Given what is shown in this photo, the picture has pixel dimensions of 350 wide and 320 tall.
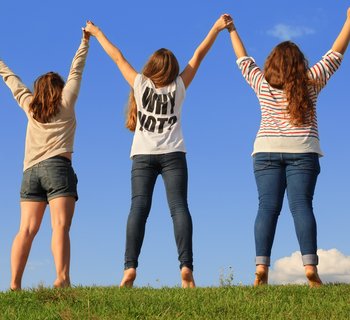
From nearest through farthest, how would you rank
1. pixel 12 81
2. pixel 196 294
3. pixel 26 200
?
pixel 196 294, pixel 26 200, pixel 12 81

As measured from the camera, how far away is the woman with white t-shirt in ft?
33.0

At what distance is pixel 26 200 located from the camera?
35.3 ft

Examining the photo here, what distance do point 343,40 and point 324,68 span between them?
624 millimetres

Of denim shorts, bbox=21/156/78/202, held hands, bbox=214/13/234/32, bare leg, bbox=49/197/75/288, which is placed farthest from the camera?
held hands, bbox=214/13/234/32

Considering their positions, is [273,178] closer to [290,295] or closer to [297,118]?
[297,118]

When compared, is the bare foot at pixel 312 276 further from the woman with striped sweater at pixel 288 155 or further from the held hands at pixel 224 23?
the held hands at pixel 224 23

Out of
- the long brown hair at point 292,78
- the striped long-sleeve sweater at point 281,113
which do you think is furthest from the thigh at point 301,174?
the long brown hair at point 292,78

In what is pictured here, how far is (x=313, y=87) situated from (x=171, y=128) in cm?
213

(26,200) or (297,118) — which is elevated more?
(297,118)

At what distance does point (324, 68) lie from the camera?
1044cm

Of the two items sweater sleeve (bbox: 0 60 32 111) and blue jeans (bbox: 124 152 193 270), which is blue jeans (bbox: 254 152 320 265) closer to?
blue jeans (bbox: 124 152 193 270)

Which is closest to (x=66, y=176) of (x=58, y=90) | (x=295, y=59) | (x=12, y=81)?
(x=58, y=90)

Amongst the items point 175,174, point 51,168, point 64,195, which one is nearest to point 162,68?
point 175,174

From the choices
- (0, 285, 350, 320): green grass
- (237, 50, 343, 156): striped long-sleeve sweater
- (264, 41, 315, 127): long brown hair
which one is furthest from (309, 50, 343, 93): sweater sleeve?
(0, 285, 350, 320): green grass
